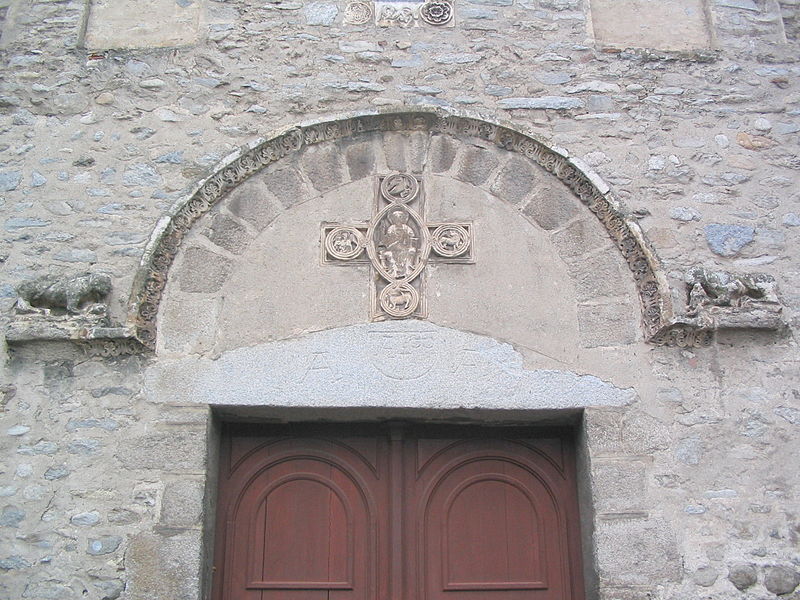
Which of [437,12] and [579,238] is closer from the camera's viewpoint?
[579,238]

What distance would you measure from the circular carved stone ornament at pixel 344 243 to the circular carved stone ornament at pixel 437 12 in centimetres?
129

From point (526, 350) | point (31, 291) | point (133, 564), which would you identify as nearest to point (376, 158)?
point (526, 350)

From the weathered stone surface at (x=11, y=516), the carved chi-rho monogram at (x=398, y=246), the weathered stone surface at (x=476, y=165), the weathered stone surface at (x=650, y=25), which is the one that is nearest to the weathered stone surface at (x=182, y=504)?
the weathered stone surface at (x=11, y=516)

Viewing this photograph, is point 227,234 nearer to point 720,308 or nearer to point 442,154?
point 442,154

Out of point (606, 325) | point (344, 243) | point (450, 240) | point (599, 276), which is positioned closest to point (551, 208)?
point (599, 276)

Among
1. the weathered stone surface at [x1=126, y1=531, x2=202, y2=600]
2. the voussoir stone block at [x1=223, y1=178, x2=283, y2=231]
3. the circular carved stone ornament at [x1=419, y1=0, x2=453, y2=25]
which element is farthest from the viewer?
the circular carved stone ornament at [x1=419, y1=0, x2=453, y2=25]

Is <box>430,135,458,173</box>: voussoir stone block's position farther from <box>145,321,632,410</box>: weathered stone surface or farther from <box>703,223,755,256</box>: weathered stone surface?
<box>703,223,755,256</box>: weathered stone surface

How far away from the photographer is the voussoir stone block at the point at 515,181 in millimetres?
4789

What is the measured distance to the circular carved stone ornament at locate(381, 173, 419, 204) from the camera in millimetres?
4793

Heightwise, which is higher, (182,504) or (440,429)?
(440,429)

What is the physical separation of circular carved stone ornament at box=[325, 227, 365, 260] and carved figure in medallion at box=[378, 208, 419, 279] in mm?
109

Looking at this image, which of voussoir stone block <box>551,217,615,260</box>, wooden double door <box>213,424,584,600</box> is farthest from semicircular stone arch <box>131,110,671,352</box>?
wooden double door <box>213,424,584,600</box>

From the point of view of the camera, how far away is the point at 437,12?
5.16m

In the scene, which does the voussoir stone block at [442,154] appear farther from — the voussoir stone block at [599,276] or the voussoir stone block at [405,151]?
the voussoir stone block at [599,276]
